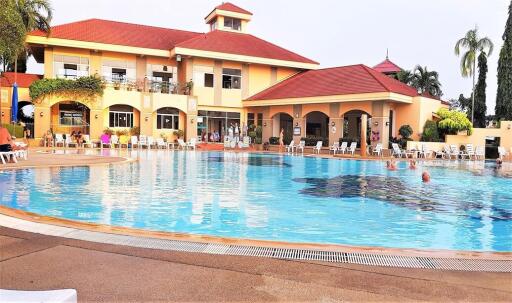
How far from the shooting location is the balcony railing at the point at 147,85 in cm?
2895

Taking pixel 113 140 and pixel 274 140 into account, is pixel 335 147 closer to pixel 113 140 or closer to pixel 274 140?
pixel 274 140

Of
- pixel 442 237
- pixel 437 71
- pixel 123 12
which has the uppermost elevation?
pixel 123 12

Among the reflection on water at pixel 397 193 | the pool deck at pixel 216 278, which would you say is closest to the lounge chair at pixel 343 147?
the reflection on water at pixel 397 193

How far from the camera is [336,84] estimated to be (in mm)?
28719

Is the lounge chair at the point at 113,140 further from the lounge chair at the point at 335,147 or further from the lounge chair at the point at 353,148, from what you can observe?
the lounge chair at the point at 353,148

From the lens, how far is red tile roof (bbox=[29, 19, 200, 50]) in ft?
94.4

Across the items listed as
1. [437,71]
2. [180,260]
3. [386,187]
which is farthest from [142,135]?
[437,71]

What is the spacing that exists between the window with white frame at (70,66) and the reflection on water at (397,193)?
20895 millimetres

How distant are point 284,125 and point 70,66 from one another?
15697 mm

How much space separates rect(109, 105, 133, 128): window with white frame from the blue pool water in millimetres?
14902

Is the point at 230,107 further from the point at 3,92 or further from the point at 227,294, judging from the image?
the point at 227,294

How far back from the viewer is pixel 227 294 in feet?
11.1

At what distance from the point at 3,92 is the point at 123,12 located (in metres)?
12.8

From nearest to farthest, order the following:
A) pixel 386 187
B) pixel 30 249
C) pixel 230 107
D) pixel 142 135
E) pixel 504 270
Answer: pixel 504 270 → pixel 30 249 → pixel 386 187 → pixel 142 135 → pixel 230 107
